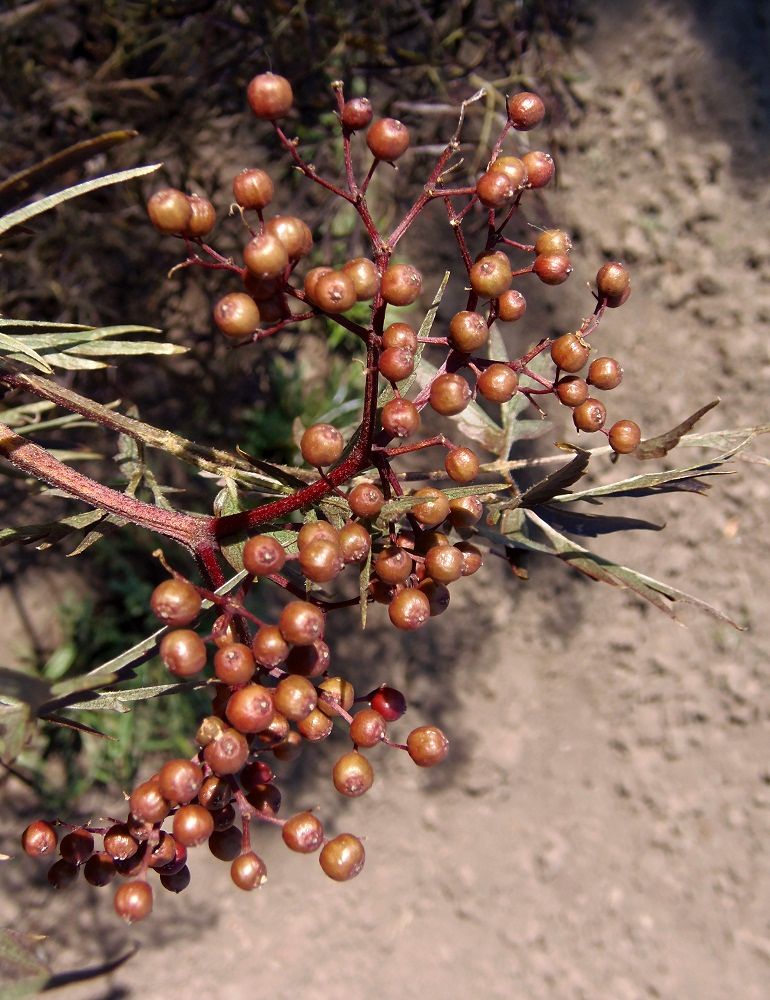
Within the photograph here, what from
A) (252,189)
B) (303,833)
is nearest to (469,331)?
(252,189)

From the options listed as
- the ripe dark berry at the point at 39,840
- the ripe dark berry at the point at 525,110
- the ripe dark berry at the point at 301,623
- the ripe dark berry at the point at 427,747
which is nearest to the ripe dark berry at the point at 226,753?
the ripe dark berry at the point at 301,623

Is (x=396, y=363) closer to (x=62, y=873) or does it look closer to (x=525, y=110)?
(x=525, y=110)

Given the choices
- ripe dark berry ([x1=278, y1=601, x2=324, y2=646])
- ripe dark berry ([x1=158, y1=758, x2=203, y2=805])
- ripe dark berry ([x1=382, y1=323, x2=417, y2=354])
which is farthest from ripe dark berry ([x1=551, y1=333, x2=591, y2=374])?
ripe dark berry ([x1=158, y1=758, x2=203, y2=805])

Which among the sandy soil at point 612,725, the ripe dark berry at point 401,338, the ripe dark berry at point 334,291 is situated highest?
the ripe dark berry at point 334,291

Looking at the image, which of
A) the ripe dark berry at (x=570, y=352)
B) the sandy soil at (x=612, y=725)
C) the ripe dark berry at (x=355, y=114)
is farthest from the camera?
the sandy soil at (x=612, y=725)

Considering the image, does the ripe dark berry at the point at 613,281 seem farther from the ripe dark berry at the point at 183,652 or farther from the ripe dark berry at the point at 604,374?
the ripe dark berry at the point at 183,652

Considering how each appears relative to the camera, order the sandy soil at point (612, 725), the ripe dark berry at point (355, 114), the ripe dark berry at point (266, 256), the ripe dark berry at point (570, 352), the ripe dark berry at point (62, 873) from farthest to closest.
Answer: the sandy soil at point (612, 725)
the ripe dark berry at point (62, 873)
the ripe dark berry at point (570, 352)
the ripe dark berry at point (355, 114)
the ripe dark berry at point (266, 256)
